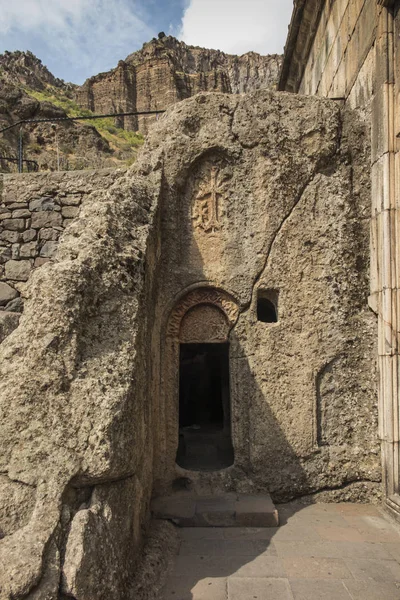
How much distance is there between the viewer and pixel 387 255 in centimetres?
444

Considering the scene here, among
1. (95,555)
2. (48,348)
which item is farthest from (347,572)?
(48,348)

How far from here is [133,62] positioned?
4622cm

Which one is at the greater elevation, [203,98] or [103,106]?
[103,106]

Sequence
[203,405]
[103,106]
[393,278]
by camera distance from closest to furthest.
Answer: [393,278] < [203,405] < [103,106]

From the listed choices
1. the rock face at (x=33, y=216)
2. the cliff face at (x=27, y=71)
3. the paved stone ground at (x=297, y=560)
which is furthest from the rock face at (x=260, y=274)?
the cliff face at (x=27, y=71)

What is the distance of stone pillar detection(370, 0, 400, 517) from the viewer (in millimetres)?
4352

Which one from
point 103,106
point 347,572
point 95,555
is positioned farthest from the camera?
point 103,106

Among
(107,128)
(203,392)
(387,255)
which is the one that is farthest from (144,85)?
(387,255)

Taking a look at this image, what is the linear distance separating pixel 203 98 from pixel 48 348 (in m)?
3.30

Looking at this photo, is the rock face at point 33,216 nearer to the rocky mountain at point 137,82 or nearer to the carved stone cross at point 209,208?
the carved stone cross at point 209,208

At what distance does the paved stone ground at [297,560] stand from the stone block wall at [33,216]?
11.4ft

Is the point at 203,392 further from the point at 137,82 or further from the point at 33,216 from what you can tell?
the point at 137,82

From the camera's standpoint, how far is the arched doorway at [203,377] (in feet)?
16.1

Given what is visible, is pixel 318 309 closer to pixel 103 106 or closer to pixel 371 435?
pixel 371 435
